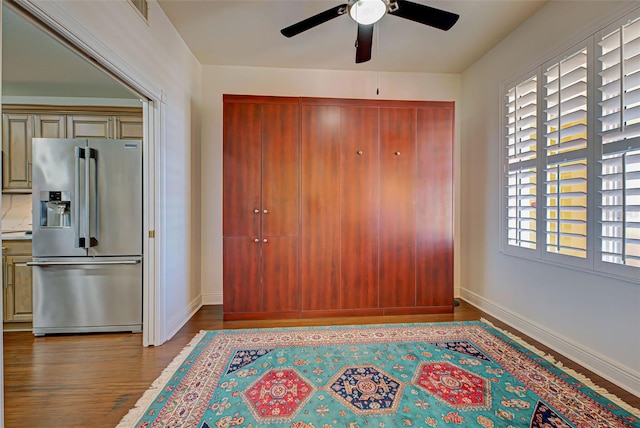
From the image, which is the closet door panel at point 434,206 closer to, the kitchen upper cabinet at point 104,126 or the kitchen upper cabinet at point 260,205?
the kitchen upper cabinet at point 260,205

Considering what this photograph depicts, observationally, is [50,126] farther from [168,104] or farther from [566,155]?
[566,155]

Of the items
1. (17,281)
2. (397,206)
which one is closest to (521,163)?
(397,206)

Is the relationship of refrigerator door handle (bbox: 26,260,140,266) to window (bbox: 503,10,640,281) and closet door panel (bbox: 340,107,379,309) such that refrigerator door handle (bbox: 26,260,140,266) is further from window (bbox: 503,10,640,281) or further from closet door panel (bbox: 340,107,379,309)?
window (bbox: 503,10,640,281)

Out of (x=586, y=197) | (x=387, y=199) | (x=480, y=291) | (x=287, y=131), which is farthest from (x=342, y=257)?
(x=586, y=197)

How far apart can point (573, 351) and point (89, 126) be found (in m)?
5.31

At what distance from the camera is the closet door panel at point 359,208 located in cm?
Result: 310

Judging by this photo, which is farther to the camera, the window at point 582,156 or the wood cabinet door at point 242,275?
the wood cabinet door at point 242,275

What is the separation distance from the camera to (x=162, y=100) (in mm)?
2533

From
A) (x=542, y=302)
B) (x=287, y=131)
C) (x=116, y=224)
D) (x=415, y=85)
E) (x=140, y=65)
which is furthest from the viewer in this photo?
(x=415, y=85)

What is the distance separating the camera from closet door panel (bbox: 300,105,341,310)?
10.0ft

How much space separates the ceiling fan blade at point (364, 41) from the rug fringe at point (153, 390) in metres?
2.90

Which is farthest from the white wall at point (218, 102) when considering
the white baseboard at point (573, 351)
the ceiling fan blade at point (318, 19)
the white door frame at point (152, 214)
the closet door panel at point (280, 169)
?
the white baseboard at point (573, 351)

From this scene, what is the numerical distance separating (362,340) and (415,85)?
3.21 meters

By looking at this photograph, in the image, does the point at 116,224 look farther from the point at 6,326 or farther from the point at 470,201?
the point at 470,201
